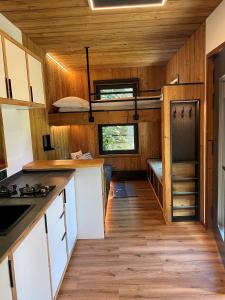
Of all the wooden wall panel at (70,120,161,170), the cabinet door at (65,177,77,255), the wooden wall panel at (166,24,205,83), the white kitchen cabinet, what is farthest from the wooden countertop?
the wooden wall panel at (70,120,161,170)

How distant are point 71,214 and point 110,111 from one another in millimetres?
1601

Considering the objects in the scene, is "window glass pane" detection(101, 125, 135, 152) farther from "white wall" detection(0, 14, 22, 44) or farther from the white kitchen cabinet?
"white wall" detection(0, 14, 22, 44)

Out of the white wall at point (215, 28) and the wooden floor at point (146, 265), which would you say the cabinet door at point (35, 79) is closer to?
the wooden floor at point (146, 265)

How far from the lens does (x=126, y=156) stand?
5879mm

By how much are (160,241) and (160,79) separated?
394 centimetres

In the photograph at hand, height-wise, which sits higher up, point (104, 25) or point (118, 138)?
point (104, 25)

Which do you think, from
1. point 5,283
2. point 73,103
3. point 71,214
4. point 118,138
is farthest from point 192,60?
point 5,283

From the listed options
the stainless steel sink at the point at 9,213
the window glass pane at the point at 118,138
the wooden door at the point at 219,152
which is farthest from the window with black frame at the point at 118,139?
the stainless steel sink at the point at 9,213

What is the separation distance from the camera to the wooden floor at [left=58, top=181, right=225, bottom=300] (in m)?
2.13

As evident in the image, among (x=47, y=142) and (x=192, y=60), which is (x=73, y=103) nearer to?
(x=47, y=142)

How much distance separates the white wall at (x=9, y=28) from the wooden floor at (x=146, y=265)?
2523 millimetres

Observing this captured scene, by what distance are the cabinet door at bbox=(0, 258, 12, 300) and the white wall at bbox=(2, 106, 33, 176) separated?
156 centimetres

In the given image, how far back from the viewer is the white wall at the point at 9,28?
2.52 metres

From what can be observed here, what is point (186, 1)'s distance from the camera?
2342mm
